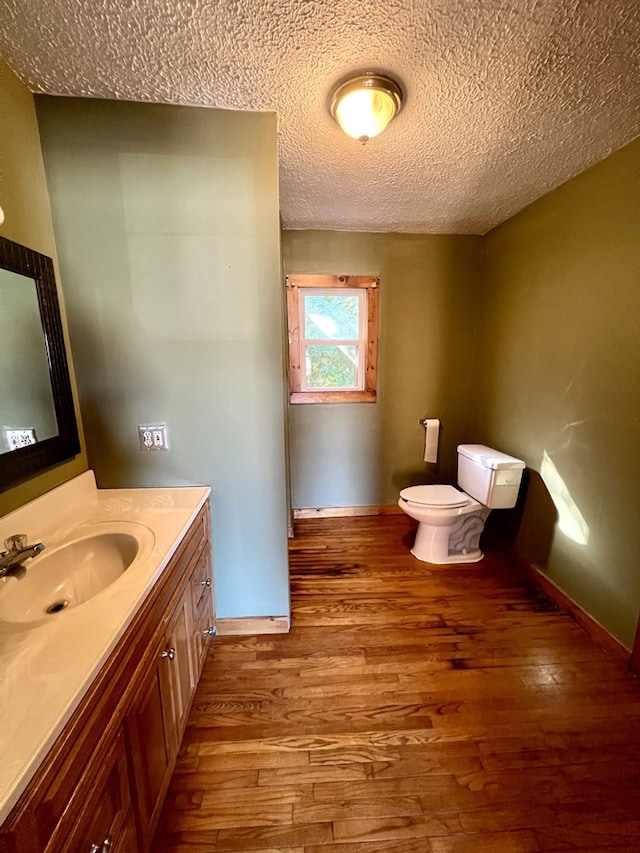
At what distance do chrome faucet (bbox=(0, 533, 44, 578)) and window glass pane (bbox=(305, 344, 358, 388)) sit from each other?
2.13m

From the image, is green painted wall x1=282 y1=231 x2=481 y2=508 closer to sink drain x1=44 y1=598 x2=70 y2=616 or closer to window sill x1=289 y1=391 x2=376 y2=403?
window sill x1=289 y1=391 x2=376 y2=403

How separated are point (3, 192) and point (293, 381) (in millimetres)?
1898

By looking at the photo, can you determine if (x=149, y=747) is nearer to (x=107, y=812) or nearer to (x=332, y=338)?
(x=107, y=812)

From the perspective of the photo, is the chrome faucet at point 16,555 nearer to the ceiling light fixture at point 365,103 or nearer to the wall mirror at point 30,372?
the wall mirror at point 30,372

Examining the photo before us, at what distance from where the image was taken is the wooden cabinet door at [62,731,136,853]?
610mm

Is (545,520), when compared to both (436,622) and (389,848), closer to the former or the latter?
(436,622)

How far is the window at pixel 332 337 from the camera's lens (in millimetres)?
2648

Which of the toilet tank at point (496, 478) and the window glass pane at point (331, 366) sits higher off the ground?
the window glass pane at point (331, 366)

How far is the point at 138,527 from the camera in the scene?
1.19 meters

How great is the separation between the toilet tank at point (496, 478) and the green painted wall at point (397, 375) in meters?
0.69

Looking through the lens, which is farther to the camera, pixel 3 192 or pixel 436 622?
pixel 436 622

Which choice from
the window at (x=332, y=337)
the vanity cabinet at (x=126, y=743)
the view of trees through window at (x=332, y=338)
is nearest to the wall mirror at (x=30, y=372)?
the vanity cabinet at (x=126, y=743)

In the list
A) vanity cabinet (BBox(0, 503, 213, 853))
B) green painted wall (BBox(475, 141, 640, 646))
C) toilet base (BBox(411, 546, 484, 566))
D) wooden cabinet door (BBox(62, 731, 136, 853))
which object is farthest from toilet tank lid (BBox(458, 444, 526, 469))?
wooden cabinet door (BBox(62, 731, 136, 853))

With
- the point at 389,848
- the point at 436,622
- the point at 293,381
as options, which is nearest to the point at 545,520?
the point at 436,622
